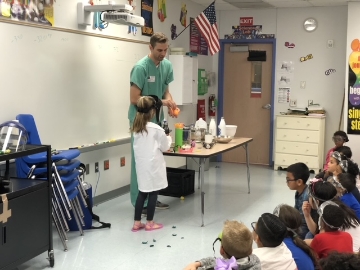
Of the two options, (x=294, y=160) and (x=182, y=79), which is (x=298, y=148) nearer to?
(x=294, y=160)

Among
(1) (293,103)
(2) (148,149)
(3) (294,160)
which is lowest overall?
(3) (294,160)

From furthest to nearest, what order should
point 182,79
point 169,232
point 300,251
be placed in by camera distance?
point 182,79, point 169,232, point 300,251

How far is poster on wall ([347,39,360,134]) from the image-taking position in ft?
23.5

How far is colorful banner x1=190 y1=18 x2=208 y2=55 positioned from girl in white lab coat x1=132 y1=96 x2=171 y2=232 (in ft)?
11.2

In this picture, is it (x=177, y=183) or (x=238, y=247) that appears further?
(x=177, y=183)

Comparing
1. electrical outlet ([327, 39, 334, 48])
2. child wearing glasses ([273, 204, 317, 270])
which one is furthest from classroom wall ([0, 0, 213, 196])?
child wearing glasses ([273, 204, 317, 270])

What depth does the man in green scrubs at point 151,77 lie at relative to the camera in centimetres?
489

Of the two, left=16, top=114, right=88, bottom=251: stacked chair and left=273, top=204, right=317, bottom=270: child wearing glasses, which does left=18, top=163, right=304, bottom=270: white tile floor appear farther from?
left=273, top=204, right=317, bottom=270: child wearing glasses

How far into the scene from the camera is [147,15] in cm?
630

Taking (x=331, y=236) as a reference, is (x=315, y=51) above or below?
above

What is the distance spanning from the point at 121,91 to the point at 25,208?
266 centimetres

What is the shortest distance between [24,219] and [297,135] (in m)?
5.10

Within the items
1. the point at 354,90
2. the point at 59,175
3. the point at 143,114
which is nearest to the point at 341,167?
the point at 143,114

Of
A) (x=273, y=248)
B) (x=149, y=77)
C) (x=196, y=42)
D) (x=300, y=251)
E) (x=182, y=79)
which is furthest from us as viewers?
(x=196, y=42)
